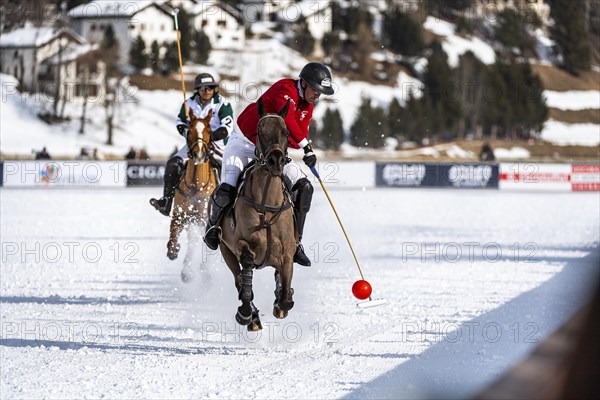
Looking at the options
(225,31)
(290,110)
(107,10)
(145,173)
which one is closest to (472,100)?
(225,31)

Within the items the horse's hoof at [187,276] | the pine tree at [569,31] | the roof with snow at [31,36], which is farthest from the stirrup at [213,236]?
the roof with snow at [31,36]

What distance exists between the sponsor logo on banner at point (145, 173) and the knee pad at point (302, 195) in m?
26.0

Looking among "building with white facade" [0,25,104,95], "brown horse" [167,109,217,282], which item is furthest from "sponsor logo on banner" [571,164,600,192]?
"building with white facade" [0,25,104,95]

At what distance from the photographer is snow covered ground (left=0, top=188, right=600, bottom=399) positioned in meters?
6.51

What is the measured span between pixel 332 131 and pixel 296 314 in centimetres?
5382

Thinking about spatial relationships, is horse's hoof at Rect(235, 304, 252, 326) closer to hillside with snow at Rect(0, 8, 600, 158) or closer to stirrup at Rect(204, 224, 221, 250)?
stirrup at Rect(204, 224, 221, 250)

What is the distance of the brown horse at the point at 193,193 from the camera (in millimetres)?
11227

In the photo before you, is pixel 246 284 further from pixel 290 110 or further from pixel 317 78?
pixel 317 78

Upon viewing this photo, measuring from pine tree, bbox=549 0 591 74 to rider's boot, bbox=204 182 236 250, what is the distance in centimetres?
3568

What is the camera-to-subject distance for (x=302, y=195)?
314 inches

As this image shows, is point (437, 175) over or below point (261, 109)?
below

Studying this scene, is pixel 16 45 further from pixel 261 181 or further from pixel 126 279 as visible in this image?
pixel 261 181

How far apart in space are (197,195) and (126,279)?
215 centimetres

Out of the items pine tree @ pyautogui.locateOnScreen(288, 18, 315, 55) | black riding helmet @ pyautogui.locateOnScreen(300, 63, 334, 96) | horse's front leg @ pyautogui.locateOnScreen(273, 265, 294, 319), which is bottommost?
horse's front leg @ pyautogui.locateOnScreen(273, 265, 294, 319)
